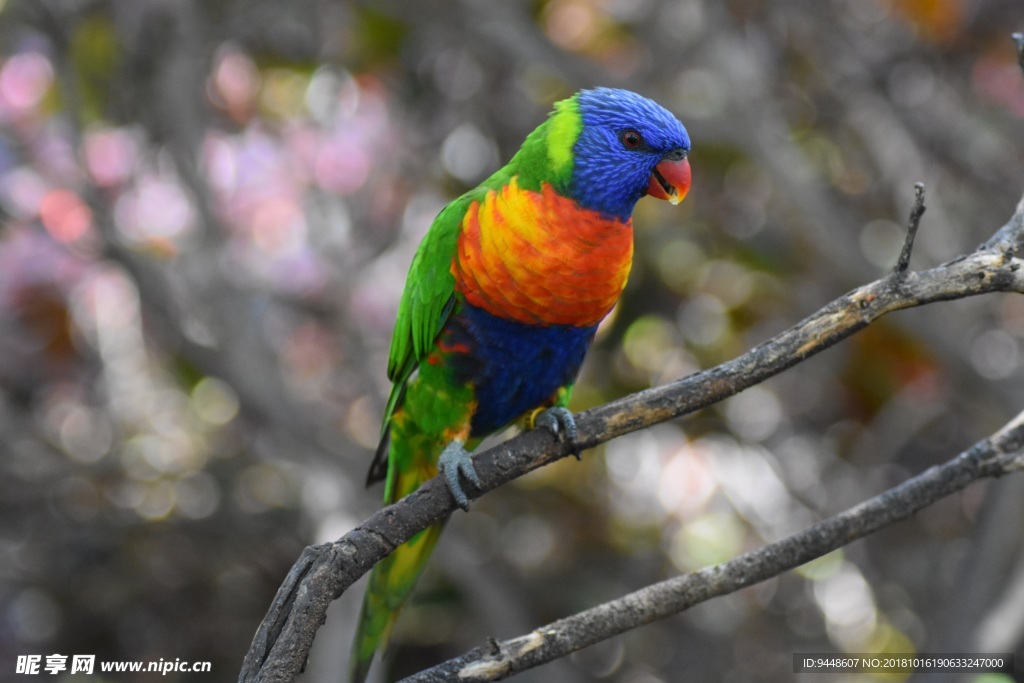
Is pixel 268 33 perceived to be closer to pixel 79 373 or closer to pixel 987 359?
pixel 79 373

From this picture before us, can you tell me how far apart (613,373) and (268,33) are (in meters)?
2.13

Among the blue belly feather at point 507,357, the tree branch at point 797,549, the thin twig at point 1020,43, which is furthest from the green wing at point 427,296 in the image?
the thin twig at point 1020,43

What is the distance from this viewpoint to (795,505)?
3586 millimetres

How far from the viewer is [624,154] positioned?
193 cm

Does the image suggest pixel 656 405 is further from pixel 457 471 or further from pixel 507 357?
pixel 507 357

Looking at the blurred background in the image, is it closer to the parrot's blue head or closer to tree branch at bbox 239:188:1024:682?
the parrot's blue head

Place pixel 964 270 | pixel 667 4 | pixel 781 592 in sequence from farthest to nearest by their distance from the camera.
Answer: pixel 781 592
pixel 667 4
pixel 964 270

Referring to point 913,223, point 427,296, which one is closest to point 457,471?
point 427,296

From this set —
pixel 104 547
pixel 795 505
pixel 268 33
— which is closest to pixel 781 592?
pixel 795 505

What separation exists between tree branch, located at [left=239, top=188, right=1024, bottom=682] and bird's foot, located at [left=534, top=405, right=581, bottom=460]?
4 centimetres

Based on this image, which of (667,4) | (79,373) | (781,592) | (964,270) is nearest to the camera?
(964,270)

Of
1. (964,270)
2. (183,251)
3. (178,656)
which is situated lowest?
(964,270)

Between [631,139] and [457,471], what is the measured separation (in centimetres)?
81

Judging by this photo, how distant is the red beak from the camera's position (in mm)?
1965
